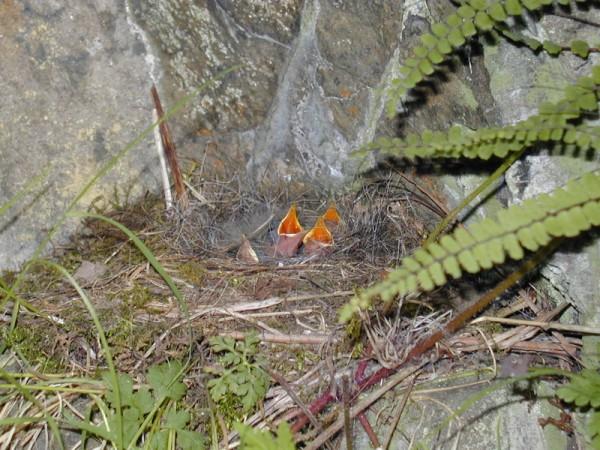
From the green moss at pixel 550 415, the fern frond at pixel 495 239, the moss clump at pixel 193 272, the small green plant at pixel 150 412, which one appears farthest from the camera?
the moss clump at pixel 193 272

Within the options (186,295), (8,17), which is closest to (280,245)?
(186,295)

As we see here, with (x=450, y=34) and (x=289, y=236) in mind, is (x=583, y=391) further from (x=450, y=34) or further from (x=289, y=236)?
(x=289, y=236)

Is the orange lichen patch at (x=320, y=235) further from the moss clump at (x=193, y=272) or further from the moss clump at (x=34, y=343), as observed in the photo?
the moss clump at (x=34, y=343)

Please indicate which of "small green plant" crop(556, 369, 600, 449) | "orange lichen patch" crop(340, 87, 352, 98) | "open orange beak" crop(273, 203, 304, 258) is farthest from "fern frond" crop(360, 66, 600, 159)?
"open orange beak" crop(273, 203, 304, 258)

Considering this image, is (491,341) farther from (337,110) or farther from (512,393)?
(337,110)

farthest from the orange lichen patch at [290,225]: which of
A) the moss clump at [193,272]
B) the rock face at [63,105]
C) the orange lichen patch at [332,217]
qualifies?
the rock face at [63,105]

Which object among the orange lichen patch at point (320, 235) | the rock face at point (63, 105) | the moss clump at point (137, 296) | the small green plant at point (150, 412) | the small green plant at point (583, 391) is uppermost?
the rock face at point (63, 105)

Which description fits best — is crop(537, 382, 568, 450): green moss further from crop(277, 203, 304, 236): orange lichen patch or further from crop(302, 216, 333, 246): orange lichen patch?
crop(277, 203, 304, 236): orange lichen patch
